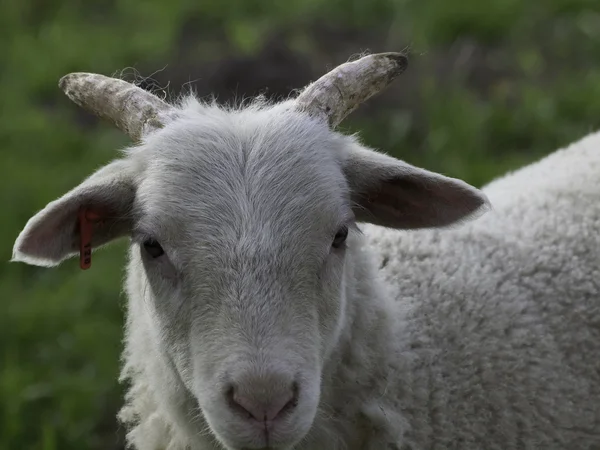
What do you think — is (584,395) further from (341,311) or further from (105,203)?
(105,203)

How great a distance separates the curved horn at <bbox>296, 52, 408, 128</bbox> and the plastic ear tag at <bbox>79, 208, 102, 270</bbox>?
28.5 inches

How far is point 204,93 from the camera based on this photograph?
294 inches

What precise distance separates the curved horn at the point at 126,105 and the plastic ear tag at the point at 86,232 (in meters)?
0.28

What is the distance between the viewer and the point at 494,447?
138 inches

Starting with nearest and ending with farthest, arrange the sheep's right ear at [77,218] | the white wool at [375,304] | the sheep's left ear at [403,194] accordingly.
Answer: the white wool at [375,304] → the sheep's right ear at [77,218] → the sheep's left ear at [403,194]

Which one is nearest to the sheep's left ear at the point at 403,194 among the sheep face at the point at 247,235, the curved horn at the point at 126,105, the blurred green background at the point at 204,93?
the sheep face at the point at 247,235

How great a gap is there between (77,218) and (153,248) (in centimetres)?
30


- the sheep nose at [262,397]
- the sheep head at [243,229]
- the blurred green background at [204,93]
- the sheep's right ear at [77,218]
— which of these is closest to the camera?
the sheep nose at [262,397]

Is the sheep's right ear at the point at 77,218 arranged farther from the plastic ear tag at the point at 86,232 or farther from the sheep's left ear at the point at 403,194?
the sheep's left ear at the point at 403,194

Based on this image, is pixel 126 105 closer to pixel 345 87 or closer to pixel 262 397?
pixel 345 87

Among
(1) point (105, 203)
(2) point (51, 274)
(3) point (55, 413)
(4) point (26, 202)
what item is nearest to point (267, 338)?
(1) point (105, 203)

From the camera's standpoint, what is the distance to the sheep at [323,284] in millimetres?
2973

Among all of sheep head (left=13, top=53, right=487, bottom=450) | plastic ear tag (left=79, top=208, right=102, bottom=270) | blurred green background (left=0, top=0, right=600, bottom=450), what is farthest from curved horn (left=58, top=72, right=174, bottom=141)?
blurred green background (left=0, top=0, right=600, bottom=450)

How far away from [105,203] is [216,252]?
1.60 ft
